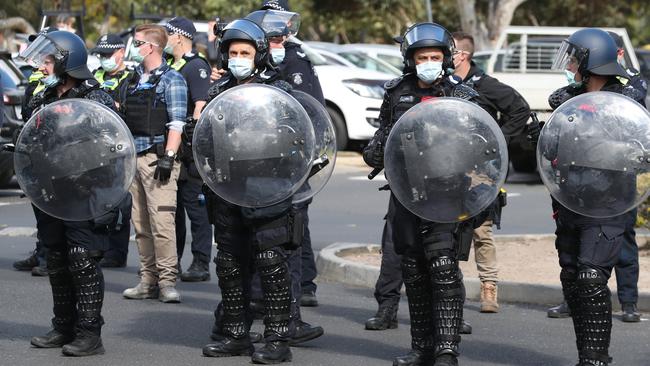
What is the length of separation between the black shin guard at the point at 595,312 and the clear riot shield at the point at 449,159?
0.60m

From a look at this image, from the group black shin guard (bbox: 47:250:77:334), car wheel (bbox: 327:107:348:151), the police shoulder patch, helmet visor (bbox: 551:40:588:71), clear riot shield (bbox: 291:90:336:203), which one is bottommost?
car wheel (bbox: 327:107:348:151)

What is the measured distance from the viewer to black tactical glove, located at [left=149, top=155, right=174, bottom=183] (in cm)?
859

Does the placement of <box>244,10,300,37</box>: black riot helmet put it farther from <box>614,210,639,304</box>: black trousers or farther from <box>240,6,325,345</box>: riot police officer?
<box>614,210,639,304</box>: black trousers

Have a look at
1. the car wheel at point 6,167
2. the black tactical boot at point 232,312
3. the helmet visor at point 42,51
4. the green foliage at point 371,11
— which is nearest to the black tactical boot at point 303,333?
the black tactical boot at point 232,312

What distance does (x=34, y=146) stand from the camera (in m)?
7.00

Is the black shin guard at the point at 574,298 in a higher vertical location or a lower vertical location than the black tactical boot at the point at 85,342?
higher

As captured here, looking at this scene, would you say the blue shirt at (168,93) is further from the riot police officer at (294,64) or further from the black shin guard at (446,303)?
the black shin guard at (446,303)

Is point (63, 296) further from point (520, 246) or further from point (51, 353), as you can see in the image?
point (520, 246)

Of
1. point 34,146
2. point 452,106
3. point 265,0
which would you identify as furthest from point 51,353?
point 265,0

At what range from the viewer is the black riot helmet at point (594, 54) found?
6.71 metres

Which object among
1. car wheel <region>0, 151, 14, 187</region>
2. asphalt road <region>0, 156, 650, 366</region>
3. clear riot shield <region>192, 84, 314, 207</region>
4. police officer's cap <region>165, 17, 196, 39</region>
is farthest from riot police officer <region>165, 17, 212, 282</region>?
car wheel <region>0, 151, 14, 187</region>

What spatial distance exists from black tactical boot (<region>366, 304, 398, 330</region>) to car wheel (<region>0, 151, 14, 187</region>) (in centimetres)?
790

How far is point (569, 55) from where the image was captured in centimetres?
686

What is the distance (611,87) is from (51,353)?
10.7 ft
